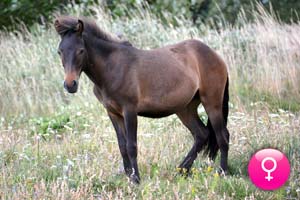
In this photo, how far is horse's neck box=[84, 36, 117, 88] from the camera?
5.69 m

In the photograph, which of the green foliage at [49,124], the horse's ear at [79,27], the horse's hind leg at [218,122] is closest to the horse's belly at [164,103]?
the horse's hind leg at [218,122]

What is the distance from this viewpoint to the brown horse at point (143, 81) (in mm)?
5508

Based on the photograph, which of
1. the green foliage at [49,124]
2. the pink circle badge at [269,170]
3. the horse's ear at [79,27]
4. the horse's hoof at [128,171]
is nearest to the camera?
the pink circle badge at [269,170]

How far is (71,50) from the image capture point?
5.38 meters

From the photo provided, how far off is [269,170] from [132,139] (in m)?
1.28

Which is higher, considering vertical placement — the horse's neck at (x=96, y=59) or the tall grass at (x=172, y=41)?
the horse's neck at (x=96, y=59)

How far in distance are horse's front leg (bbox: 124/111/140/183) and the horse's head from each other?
59 cm

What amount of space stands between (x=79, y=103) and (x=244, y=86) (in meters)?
2.47

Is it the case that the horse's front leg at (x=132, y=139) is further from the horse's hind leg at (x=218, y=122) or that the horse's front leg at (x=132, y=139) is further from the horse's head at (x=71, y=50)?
the horse's hind leg at (x=218, y=122)

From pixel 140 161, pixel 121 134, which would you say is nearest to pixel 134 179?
pixel 121 134

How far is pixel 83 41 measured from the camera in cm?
555

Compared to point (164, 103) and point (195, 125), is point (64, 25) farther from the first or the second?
point (195, 125)

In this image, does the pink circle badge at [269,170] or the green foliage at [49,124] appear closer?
the pink circle badge at [269,170]

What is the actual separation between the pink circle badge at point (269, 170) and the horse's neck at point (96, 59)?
5.21 feet
